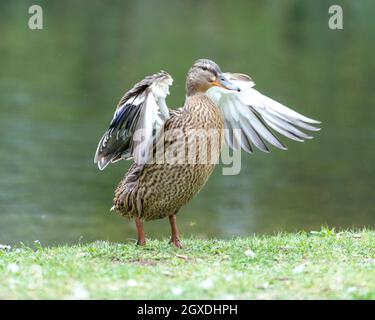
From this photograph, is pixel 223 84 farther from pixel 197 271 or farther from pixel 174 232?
pixel 197 271

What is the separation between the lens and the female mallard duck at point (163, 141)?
7750mm

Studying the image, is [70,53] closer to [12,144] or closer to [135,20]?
[135,20]

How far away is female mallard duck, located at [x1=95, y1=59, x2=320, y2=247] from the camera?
7.75 metres

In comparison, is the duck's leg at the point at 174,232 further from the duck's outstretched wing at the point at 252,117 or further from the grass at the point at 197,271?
the duck's outstretched wing at the point at 252,117

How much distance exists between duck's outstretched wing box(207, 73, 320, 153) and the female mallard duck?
89 mm

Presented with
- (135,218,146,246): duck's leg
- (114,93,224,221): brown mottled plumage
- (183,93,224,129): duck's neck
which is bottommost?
(135,218,146,246): duck's leg

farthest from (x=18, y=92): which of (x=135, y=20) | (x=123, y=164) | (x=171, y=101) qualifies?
(x=135, y=20)

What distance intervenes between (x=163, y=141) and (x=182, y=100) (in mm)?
18088

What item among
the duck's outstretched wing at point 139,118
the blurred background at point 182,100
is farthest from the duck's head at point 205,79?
the blurred background at point 182,100

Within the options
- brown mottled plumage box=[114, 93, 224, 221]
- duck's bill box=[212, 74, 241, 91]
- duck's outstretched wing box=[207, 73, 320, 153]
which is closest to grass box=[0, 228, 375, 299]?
brown mottled plumage box=[114, 93, 224, 221]

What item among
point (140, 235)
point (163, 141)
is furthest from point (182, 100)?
point (163, 141)

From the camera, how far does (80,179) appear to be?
1981cm

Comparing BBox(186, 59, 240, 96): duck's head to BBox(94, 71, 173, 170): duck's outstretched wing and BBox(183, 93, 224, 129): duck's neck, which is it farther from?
BBox(94, 71, 173, 170): duck's outstretched wing

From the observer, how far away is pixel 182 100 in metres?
26.0
